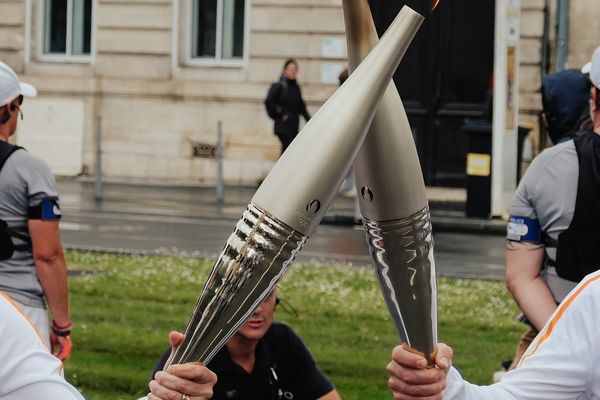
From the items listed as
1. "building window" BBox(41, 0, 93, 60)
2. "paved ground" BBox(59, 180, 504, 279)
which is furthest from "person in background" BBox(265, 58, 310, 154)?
"building window" BBox(41, 0, 93, 60)

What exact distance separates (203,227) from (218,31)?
8.59 meters

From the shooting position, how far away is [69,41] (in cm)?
2659

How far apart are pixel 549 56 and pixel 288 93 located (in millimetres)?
4299

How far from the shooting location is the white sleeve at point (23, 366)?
2.53m

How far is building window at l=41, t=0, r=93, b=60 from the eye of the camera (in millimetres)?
26625

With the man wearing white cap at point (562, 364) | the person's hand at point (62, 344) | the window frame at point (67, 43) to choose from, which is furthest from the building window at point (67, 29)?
the man wearing white cap at point (562, 364)

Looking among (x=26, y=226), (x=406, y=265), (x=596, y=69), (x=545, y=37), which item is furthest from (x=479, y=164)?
(x=406, y=265)

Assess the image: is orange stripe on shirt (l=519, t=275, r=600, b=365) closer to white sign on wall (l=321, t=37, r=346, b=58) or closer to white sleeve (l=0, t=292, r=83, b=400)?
white sleeve (l=0, t=292, r=83, b=400)

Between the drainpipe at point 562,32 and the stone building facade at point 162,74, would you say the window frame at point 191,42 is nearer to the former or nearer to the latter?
the stone building facade at point 162,74

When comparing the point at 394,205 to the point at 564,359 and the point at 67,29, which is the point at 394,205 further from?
the point at 67,29

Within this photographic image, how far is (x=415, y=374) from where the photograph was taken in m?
2.35

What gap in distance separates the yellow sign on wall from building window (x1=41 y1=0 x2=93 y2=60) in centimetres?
900

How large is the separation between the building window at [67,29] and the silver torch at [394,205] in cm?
2476

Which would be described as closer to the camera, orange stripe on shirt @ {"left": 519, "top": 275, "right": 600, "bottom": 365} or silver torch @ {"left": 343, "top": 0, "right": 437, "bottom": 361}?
silver torch @ {"left": 343, "top": 0, "right": 437, "bottom": 361}
